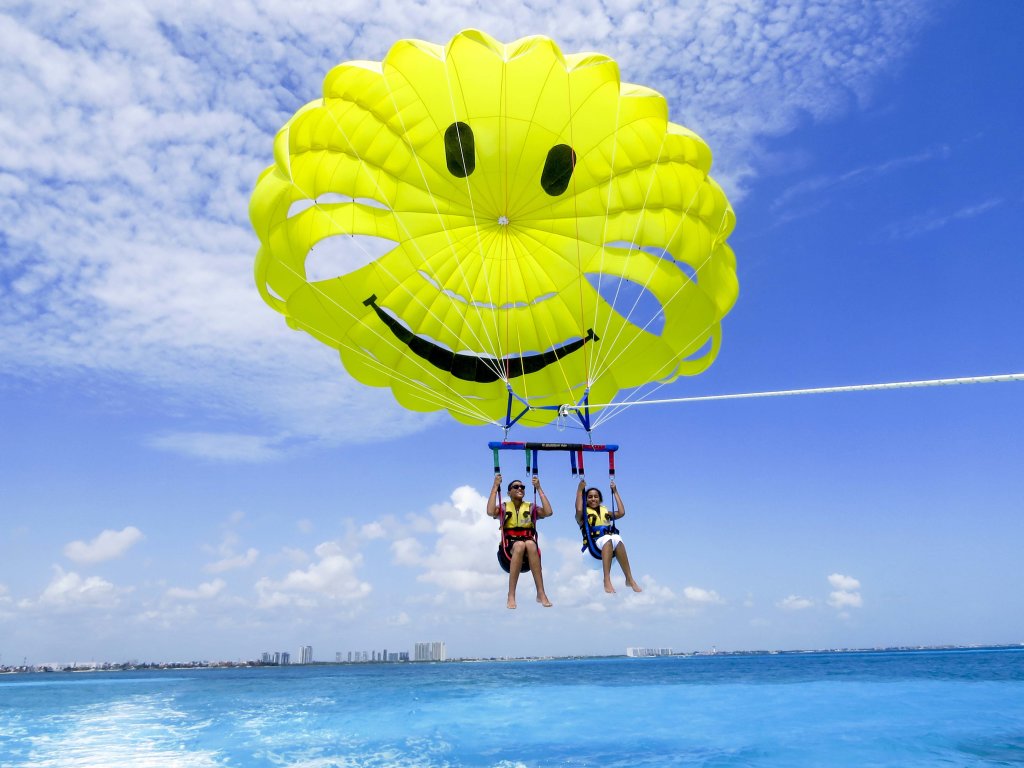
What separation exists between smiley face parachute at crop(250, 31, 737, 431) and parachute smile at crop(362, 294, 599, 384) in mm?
27

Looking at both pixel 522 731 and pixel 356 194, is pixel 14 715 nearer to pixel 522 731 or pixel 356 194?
pixel 522 731

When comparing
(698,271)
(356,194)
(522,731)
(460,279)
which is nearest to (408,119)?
(356,194)

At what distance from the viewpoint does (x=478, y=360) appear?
9625mm

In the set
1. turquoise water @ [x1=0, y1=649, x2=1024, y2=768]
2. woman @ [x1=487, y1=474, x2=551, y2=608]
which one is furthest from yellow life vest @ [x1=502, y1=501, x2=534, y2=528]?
turquoise water @ [x1=0, y1=649, x2=1024, y2=768]

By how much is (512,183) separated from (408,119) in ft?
4.19

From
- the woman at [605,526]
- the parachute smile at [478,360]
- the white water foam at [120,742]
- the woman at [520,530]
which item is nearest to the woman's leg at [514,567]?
the woman at [520,530]

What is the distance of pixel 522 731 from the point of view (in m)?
13.3

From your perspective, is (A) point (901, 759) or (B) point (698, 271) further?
(A) point (901, 759)

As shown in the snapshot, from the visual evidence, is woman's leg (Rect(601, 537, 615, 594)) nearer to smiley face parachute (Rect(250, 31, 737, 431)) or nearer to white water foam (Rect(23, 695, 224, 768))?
smiley face parachute (Rect(250, 31, 737, 431))

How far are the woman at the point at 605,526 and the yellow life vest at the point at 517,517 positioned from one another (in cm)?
51

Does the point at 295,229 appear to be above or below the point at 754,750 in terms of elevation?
above

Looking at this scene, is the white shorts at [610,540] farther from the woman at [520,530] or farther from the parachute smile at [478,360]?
the parachute smile at [478,360]

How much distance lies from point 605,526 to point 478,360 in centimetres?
359

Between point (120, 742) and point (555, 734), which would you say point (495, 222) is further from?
point (120, 742)
